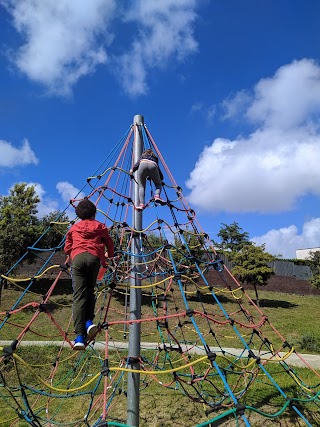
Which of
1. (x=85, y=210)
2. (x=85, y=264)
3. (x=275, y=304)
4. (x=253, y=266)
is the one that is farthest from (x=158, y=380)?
(x=275, y=304)

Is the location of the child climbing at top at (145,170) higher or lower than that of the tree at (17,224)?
lower

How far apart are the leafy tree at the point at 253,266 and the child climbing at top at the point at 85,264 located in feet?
48.5

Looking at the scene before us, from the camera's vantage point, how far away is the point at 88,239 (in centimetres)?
338

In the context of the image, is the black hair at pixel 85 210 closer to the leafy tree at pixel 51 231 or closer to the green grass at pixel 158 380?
the green grass at pixel 158 380

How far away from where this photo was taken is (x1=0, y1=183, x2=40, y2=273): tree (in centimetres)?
1316

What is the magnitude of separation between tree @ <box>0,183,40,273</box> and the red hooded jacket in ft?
34.9

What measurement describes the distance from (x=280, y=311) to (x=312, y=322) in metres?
2.17

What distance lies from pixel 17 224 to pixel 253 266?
431 inches

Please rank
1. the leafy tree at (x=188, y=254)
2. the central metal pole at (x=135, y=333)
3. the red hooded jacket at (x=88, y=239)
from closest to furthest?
the red hooded jacket at (x=88, y=239) < the central metal pole at (x=135, y=333) < the leafy tree at (x=188, y=254)

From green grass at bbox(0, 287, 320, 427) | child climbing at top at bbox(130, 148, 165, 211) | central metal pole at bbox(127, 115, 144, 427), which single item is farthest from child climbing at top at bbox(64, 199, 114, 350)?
child climbing at top at bbox(130, 148, 165, 211)

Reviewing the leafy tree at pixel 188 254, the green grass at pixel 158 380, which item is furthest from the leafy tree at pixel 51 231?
the leafy tree at pixel 188 254

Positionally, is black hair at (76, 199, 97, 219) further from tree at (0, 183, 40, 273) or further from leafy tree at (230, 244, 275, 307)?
leafy tree at (230, 244, 275, 307)

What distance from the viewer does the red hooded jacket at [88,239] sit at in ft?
10.9

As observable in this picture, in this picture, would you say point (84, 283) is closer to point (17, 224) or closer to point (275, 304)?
point (17, 224)
